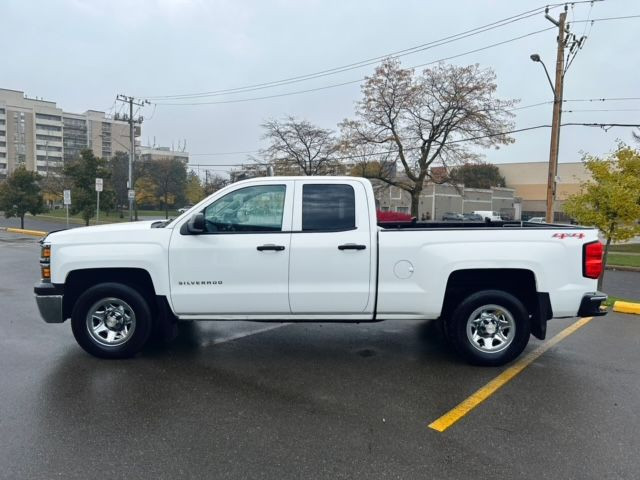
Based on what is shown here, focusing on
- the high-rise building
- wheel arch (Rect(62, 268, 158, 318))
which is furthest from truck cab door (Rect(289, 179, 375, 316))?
the high-rise building

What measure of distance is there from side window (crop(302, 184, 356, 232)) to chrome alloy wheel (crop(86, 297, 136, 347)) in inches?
84.5

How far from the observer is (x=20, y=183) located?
26.9m

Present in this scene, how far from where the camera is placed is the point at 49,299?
15.4 feet

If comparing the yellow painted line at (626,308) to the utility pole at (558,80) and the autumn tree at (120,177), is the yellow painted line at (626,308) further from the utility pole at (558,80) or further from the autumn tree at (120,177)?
the autumn tree at (120,177)

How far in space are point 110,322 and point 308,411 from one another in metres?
2.51

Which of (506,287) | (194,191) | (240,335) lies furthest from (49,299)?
(194,191)

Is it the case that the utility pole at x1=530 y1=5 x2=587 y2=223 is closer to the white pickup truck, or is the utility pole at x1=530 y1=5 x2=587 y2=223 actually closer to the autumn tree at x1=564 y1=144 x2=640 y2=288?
the autumn tree at x1=564 y1=144 x2=640 y2=288

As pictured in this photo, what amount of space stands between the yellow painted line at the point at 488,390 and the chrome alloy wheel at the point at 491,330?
29 cm

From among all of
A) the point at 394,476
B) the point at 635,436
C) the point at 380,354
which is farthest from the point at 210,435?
the point at 635,436

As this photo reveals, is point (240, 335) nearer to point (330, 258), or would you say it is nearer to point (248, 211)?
point (248, 211)

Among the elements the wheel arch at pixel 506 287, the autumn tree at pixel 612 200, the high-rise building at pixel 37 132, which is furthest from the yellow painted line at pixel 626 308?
the high-rise building at pixel 37 132

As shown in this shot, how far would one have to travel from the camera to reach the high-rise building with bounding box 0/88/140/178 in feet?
326

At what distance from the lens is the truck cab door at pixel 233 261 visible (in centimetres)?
458

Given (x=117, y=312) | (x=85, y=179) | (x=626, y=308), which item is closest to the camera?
(x=117, y=312)
